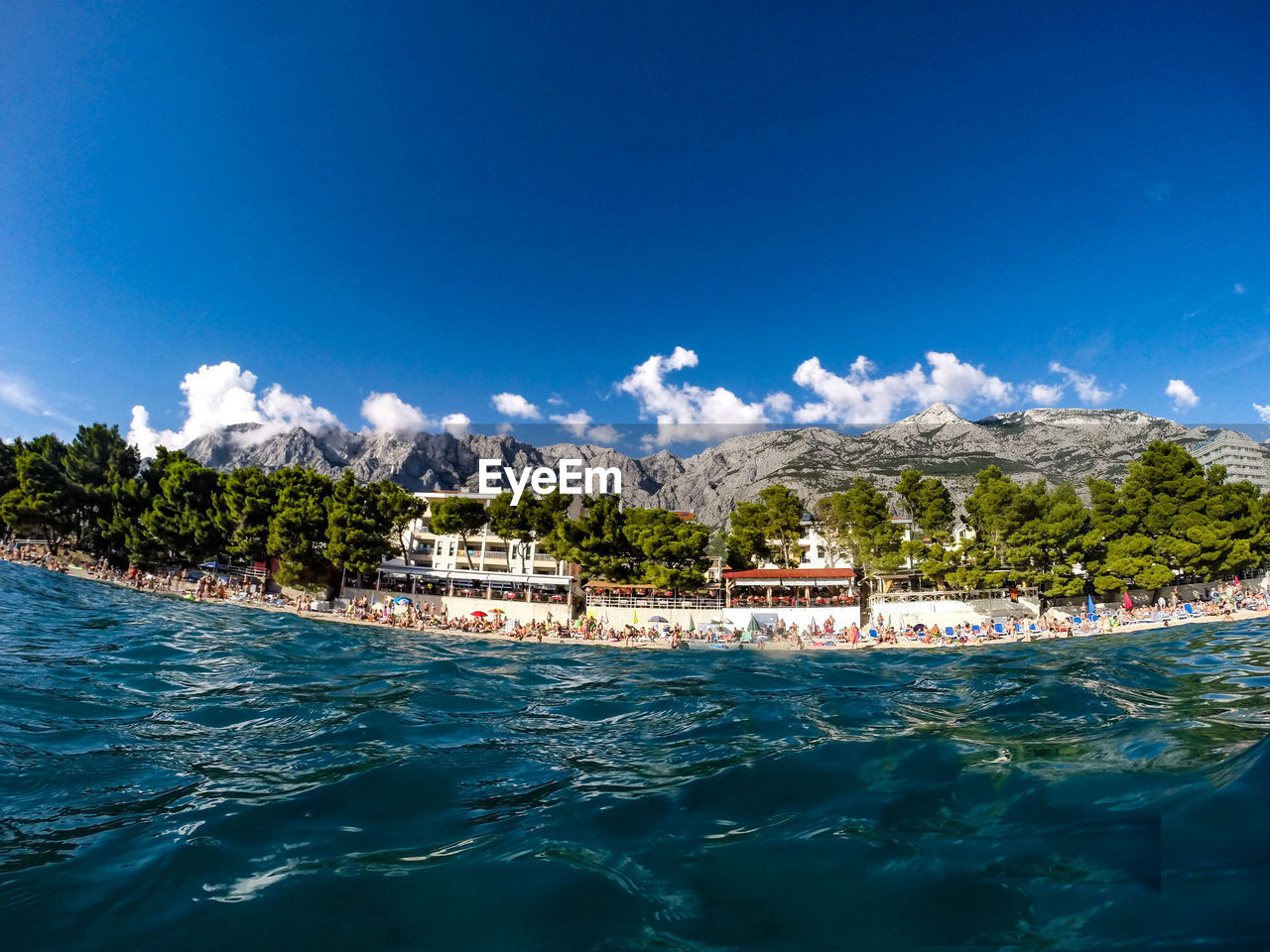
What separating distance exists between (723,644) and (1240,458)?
18014 centimetres

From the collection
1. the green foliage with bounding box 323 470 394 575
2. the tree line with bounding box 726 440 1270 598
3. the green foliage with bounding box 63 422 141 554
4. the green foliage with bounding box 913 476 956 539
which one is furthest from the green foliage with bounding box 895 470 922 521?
the green foliage with bounding box 63 422 141 554

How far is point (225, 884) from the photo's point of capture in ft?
7.55

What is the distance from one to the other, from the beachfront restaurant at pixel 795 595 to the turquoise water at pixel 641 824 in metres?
34.2

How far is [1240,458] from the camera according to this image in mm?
142000

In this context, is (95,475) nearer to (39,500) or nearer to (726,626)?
(39,500)

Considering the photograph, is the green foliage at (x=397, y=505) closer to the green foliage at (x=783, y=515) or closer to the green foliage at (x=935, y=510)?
the green foliage at (x=783, y=515)

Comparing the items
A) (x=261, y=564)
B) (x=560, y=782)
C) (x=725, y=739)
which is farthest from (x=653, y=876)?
(x=261, y=564)

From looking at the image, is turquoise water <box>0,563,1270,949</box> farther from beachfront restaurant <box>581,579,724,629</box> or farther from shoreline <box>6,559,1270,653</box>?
beachfront restaurant <box>581,579,724,629</box>

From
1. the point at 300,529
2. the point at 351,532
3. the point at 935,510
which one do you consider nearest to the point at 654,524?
the point at 935,510

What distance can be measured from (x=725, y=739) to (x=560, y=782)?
4.82 feet

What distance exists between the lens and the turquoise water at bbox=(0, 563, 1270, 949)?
76.4 inches

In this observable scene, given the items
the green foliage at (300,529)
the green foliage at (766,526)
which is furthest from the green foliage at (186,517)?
the green foliage at (766,526)

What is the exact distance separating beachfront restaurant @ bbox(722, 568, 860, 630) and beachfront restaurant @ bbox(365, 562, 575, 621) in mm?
13381

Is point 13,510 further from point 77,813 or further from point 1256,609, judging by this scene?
point 1256,609
